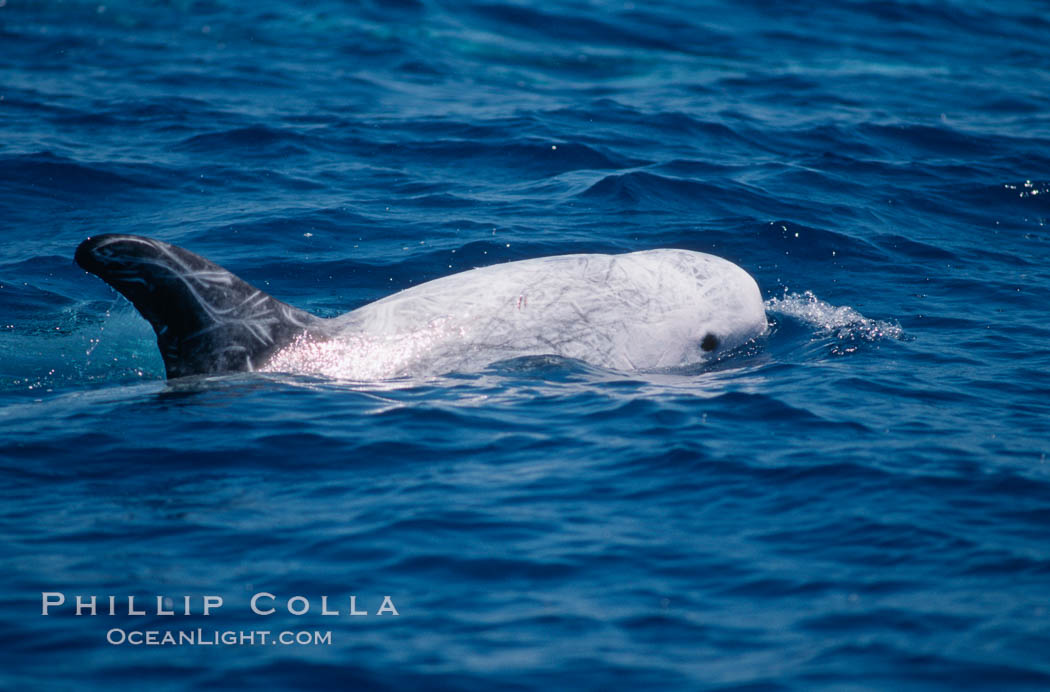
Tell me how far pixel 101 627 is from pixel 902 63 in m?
26.2

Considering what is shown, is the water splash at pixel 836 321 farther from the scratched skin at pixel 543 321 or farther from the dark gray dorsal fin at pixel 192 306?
the dark gray dorsal fin at pixel 192 306

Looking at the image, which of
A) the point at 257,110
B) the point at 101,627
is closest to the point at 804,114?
the point at 257,110

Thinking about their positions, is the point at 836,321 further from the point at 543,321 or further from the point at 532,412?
the point at 532,412

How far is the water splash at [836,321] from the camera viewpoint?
40.0ft

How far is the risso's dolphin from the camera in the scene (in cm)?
958

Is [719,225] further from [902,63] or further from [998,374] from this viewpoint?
[902,63]

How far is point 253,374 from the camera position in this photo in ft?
32.9

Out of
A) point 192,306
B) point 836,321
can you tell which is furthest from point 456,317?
point 836,321

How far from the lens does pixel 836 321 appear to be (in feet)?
42.2

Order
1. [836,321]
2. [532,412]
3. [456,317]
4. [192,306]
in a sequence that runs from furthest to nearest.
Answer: [836,321] < [456,317] < [192,306] < [532,412]

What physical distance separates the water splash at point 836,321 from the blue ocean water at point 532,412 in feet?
0.20

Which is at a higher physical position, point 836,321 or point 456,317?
point 456,317

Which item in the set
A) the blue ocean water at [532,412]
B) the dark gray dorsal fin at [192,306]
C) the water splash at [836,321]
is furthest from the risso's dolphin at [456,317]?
the water splash at [836,321]

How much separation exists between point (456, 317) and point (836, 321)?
4861mm
